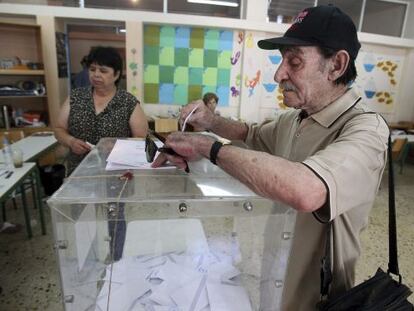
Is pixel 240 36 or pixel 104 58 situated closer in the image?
pixel 104 58

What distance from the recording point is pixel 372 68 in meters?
5.23

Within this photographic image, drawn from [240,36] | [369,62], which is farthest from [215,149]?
[369,62]

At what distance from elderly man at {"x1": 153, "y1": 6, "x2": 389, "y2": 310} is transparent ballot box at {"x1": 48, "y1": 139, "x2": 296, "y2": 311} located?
9 cm

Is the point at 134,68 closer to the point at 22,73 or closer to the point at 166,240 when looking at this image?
the point at 22,73

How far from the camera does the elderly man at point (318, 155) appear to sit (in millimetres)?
627

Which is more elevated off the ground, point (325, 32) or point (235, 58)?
point (235, 58)

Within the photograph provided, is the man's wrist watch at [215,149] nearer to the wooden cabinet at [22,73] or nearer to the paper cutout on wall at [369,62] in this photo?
the wooden cabinet at [22,73]

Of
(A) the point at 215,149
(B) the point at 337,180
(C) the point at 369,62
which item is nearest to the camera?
(B) the point at 337,180

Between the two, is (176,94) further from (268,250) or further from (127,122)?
(268,250)

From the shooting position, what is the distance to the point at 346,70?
85 cm

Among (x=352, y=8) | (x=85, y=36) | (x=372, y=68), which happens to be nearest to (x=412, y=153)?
(x=372, y=68)

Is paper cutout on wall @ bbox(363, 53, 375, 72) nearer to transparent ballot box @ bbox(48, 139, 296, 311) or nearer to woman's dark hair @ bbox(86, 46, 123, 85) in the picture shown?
woman's dark hair @ bbox(86, 46, 123, 85)

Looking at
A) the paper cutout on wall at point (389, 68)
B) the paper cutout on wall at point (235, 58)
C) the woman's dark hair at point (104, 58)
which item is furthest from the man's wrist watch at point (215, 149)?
the paper cutout on wall at point (389, 68)

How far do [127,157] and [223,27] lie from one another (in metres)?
3.92
